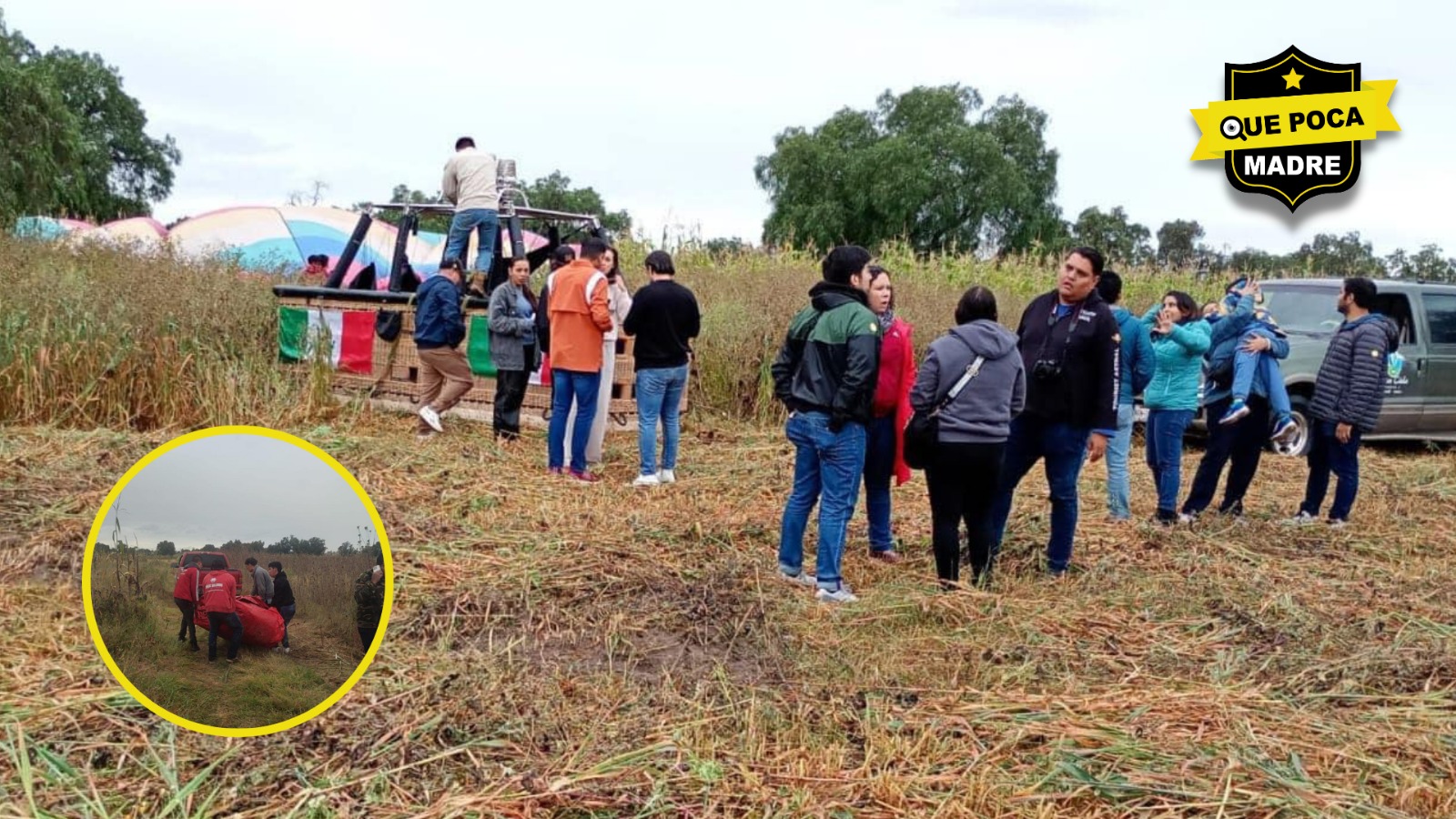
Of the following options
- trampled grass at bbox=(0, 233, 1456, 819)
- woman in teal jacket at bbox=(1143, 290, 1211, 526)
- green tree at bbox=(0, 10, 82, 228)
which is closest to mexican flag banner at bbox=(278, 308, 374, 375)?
trampled grass at bbox=(0, 233, 1456, 819)

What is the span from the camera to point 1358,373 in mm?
7453

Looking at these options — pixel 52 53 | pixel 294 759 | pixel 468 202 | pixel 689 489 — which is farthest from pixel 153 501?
pixel 52 53

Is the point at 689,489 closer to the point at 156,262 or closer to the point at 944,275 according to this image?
the point at 156,262

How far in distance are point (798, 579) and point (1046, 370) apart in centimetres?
152

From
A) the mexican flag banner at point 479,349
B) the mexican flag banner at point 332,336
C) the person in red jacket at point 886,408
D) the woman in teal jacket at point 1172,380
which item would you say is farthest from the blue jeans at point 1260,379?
the mexican flag banner at point 332,336

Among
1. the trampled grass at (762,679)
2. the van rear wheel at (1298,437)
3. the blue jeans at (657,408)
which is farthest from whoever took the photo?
the van rear wheel at (1298,437)

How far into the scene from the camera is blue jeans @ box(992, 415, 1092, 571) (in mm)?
5727

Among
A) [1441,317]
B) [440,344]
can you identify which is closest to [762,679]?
[440,344]

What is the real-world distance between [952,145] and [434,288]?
117ft

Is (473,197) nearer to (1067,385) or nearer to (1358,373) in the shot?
(1067,385)

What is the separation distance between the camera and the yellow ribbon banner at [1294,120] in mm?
9570

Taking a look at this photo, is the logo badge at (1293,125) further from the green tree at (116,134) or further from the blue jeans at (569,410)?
the green tree at (116,134)

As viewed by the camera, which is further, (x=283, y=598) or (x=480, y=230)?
(x=480, y=230)

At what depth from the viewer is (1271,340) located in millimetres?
7547
